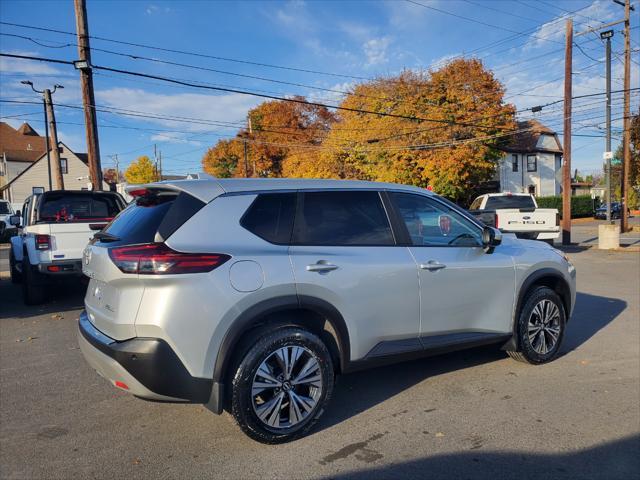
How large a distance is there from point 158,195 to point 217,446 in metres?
1.85

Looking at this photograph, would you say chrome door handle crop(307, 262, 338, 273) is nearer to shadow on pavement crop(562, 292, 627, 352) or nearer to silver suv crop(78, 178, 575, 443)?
silver suv crop(78, 178, 575, 443)

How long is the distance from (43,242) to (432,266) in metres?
6.09

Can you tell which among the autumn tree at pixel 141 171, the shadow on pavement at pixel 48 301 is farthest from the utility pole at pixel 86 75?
the autumn tree at pixel 141 171

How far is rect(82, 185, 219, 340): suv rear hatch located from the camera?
309cm

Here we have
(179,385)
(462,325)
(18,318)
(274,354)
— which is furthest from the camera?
(18,318)

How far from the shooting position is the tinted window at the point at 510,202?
55.9 feet

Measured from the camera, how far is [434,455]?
3.24 metres

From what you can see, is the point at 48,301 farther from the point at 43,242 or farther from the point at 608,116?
the point at 608,116

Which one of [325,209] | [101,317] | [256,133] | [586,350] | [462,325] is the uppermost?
[256,133]

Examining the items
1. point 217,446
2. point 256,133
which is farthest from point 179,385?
point 256,133

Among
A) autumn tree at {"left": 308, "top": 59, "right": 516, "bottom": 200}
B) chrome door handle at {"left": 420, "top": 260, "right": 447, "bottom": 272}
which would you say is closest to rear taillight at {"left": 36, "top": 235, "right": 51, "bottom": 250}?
chrome door handle at {"left": 420, "top": 260, "right": 447, "bottom": 272}

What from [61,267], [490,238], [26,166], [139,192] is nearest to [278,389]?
[139,192]

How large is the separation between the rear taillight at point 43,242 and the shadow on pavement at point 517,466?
19.8 feet

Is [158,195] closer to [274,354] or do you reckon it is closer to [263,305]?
[263,305]
